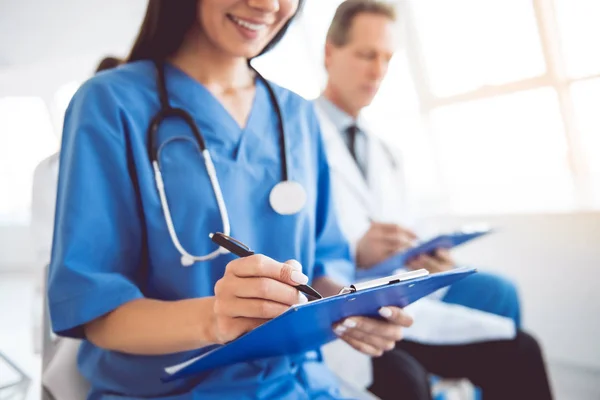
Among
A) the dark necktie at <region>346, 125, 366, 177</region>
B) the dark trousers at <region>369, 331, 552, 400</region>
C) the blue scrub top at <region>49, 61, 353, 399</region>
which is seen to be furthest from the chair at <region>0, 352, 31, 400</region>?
the dark necktie at <region>346, 125, 366, 177</region>

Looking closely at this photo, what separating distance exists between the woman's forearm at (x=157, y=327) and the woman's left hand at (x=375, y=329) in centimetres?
14

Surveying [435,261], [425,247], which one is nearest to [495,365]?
[435,261]

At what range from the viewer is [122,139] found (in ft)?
1.81

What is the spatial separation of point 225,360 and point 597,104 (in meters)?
1.67

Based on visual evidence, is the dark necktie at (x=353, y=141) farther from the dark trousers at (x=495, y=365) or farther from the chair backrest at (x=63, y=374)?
the chair backrest at (x=63, y=374)

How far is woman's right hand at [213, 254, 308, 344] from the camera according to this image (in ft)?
1.32

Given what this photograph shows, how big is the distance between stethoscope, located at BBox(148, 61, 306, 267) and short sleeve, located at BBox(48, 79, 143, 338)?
0.11ft

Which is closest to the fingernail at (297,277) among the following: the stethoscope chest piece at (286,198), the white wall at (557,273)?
the stethoscope chest piece at (286,198)

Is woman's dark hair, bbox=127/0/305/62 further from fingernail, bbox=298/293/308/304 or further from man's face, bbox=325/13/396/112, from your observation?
man's face, bbox=325/13/396/112

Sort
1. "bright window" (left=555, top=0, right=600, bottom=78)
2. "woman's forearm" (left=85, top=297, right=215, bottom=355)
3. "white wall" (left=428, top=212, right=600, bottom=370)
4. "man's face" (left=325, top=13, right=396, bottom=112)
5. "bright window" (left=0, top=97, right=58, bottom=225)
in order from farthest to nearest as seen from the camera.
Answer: "white wall" (left=428, top=212, right=600, bottom=370), "bright window" (left=555, top=0, right=600, bottom=78), "man's face" (left=325, top=13, right=396, bottom=112), "bright window" (left=0, top=97, right=58, bottom=225), "woman's forearm" (left=85, top=297, right=215, bottom=355)

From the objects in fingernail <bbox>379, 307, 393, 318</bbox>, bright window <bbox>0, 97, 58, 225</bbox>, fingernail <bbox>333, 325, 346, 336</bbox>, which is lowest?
fingernail <bbox>333, 325, 346, 336</bbox>

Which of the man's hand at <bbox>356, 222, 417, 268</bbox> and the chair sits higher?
the chair

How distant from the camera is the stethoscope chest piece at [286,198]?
24.2 inches

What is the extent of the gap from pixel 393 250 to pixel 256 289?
0.66 meters
